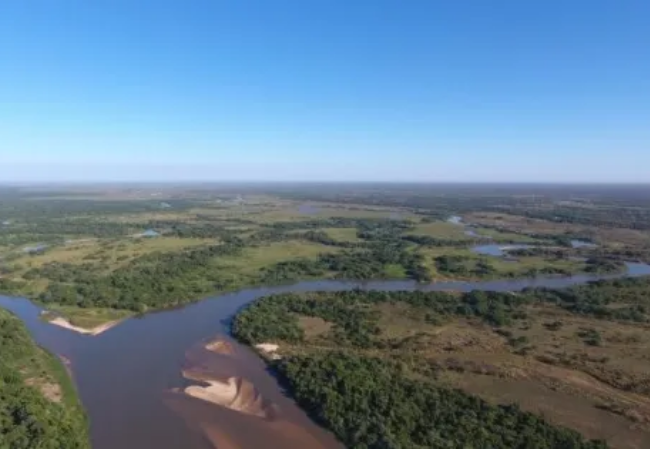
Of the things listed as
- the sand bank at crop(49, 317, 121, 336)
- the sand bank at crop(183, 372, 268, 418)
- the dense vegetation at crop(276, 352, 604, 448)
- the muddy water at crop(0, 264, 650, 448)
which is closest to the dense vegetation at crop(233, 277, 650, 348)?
the muddy water at crop(0, 264, 650, 448)

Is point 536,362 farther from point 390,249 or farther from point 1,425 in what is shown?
point 390,249

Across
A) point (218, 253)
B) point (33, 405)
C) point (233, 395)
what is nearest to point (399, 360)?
point (233, 395)

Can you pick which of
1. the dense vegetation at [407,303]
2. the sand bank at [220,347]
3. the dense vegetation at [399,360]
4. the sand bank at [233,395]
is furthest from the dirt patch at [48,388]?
the dense vegetation at [407,303]

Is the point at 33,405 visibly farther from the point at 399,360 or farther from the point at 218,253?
the point at 218,253

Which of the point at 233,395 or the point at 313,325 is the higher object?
the point at 313,325

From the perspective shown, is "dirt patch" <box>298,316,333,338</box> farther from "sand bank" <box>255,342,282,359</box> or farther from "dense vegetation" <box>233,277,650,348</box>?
"sand bank" <box>255,342,282,359</box>

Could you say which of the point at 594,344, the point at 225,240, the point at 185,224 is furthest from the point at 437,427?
the point at 185,224

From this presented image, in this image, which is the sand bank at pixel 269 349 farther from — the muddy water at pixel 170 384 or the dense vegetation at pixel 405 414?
the dense vegetation at pixel 405 414
